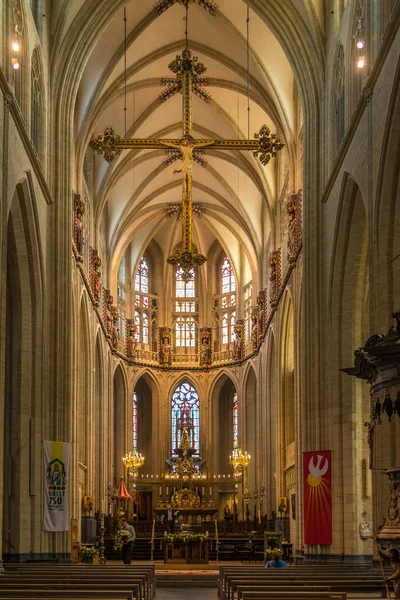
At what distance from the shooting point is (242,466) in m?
46.3

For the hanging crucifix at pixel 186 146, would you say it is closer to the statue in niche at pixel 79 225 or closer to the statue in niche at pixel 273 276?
the statue in niche at pixel 79 225

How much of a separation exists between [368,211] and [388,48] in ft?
10.9

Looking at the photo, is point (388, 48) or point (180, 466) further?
point (180, 466)

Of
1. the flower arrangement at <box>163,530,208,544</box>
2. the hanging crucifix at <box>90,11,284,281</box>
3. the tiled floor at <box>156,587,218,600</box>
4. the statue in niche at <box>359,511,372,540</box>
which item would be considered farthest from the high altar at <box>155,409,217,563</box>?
the hanging crucifix at <box>90,11,284,281</box>

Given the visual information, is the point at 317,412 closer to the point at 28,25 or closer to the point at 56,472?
the point at 56,472

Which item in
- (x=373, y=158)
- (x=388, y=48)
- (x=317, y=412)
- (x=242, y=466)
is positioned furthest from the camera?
(x=242, y=466)

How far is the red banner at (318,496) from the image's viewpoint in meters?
25.2

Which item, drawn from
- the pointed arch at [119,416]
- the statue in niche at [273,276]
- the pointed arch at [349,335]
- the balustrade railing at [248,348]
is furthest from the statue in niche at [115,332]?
the pointed arch at [349,335]

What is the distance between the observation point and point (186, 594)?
23344 millimetres

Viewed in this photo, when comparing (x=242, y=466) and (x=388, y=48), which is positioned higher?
(x=388, y=48)

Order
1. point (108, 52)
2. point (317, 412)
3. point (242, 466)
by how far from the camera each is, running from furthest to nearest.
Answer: point (242, 466), point (108, 52), point (317, 412)

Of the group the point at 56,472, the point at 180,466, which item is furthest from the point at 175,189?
the point at 56,472

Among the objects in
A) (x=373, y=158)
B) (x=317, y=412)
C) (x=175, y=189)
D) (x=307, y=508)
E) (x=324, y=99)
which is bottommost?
(x=307, y=508)

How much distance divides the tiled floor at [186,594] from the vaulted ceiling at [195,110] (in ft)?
50.2
